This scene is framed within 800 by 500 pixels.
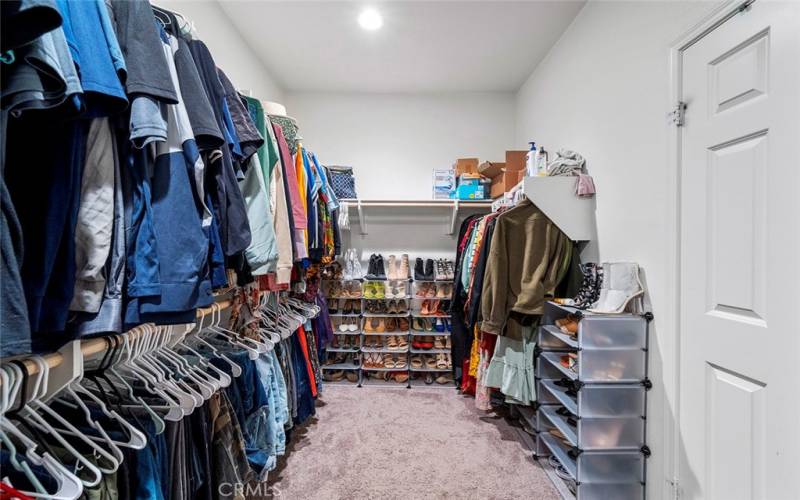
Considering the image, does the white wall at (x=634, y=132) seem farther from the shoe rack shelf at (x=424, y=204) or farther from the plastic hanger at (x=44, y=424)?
the plastic hanger at (x=44, y=424)

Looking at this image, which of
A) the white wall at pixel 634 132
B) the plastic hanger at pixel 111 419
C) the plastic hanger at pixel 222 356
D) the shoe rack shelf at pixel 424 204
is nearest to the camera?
the plastic hanger at pixel 111 419

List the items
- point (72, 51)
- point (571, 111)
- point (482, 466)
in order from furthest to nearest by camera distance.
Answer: point (571, 111), point (482, 466), point (72, 51)

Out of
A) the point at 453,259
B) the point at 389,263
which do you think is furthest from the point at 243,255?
the point at 453,259

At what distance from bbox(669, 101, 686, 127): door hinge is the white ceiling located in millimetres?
1132

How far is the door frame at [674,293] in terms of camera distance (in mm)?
1286

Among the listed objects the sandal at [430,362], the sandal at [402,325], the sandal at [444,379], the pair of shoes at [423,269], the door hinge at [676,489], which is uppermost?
the pair of shoes at [423,269]

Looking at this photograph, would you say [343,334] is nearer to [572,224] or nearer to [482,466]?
[482,466]

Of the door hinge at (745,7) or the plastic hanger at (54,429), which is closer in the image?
the plastic hanger at (54,429)

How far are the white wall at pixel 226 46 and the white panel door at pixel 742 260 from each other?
2367 millimetres

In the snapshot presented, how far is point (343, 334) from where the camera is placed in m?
2.97

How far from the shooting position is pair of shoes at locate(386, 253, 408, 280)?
9.67ft

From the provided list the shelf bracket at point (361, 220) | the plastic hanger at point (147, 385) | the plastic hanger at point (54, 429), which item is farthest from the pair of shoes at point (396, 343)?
the plastic hanger at point (54, 429)

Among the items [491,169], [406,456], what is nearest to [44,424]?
[406,456]

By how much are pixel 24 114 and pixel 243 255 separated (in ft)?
1.80
